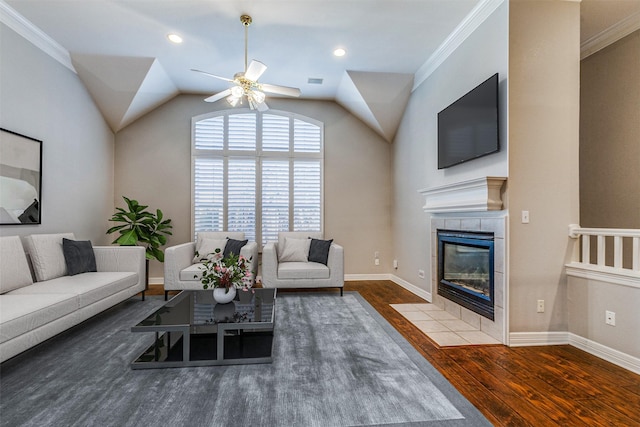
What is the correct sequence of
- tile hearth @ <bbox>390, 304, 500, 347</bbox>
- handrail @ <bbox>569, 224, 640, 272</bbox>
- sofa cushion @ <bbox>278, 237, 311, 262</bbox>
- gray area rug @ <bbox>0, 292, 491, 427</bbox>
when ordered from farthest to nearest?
1. sofa cushion @ <bbox>278, 237, 311, 262</bbox>
2. tile hearth @ <bbox>390, 304, 500, 347</bbox>
3. handrail @ <bbox>569, 224, 640, 272</bbox>
4. gray area rug @ <bbox>0, 292, 491, 427</bbox>

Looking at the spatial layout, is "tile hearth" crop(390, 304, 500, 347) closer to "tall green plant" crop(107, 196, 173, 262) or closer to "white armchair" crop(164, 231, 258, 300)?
"white armchair" crop(164, 231, 258, 300)

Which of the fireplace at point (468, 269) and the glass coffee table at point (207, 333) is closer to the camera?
the glass coffee table at point (207, 333)

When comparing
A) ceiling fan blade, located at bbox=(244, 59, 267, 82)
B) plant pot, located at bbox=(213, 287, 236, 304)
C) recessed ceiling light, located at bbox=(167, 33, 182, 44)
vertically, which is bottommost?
plant pot, located at bbox=(213, 287, 236, 304)

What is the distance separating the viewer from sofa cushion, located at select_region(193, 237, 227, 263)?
4.55m

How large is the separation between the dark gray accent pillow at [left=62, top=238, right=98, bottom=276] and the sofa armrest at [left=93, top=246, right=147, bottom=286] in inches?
4.7

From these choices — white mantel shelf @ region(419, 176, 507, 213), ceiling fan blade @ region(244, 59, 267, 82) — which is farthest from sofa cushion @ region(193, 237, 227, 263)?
white mantel shelf @ region(419, 176, 507, 213)

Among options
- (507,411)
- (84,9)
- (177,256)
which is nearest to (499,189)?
(507,411)

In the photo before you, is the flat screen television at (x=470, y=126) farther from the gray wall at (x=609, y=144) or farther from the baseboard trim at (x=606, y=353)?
the baseboard trim at (x=606, y=353)

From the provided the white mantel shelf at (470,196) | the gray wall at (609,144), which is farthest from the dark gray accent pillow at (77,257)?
the gray wall at (609,144)

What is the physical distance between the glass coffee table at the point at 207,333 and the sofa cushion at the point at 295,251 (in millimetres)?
1728

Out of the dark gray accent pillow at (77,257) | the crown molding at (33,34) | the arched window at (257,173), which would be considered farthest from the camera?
the arched window at (257,173)

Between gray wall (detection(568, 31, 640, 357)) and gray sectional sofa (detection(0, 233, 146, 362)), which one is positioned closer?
gray sectional sofa (detection(0, 233, 146, 362))

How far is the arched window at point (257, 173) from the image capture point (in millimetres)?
5359

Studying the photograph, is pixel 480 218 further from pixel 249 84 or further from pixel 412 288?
pixel 249 84
